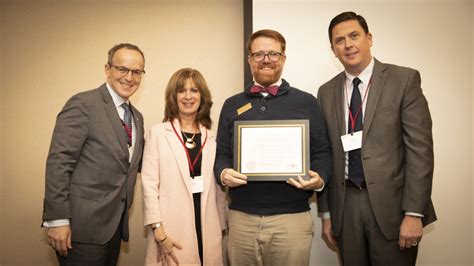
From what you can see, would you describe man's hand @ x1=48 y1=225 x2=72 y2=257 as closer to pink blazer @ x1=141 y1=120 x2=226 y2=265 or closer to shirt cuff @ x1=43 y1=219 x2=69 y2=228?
shirt cuff @ x1=43 y1=219 x2=69 y2=228

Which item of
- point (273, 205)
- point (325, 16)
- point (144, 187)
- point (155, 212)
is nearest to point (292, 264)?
point (273, 205)

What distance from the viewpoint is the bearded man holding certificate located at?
6.70ft

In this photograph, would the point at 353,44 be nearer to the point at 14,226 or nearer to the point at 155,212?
the point at 155,212

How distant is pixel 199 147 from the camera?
2.36 meters

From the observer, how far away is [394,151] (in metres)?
2.11

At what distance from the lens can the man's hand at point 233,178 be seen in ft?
6.63

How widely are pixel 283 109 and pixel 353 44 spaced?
0.66 metres

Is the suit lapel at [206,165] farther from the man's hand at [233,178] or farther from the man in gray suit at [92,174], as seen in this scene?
the man in gray suit at [92,174]

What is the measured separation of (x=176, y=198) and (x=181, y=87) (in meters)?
0.77

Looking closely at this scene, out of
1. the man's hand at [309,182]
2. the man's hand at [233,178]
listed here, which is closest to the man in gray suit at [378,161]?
the man's hand at [309,182]

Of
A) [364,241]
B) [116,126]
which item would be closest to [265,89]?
[116,126]

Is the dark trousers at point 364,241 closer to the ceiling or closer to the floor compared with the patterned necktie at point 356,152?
closer to the floor

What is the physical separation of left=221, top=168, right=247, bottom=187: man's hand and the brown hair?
1.79 ft

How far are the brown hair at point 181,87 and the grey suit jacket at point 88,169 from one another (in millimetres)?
381
